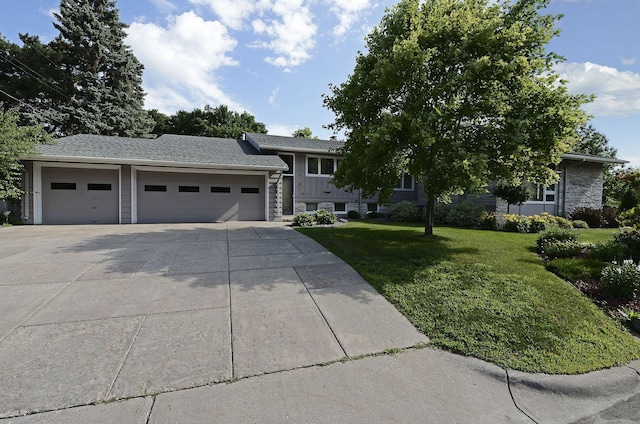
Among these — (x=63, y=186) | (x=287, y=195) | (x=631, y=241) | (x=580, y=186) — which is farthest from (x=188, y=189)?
(x=580, y=186)

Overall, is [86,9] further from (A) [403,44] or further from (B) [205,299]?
(B) [205,299]

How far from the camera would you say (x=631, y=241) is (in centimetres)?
576

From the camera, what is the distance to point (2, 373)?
2.39m

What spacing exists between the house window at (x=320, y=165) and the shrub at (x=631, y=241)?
452 inches

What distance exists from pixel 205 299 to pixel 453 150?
214 inches

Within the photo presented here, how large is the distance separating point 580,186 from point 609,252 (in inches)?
553

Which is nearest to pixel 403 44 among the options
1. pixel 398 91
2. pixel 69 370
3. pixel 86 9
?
pixel 398 91

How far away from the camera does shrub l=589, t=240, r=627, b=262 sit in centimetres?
546

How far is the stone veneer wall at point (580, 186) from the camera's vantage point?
15.7 metres

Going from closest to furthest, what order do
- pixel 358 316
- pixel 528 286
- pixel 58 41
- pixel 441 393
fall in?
pixel 441 393 → pixel 358 316 → pixel 528 286 → pixel 58 41

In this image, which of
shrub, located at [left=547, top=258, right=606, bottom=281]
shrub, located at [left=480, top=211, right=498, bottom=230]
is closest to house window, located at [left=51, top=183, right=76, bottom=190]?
shrub, located at [left=547, top=258, right=606, bottom=281]

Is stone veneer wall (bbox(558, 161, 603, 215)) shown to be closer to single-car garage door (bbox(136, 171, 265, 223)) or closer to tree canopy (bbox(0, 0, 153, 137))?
single-car garage door (bbox(136, 171, 265, 223))

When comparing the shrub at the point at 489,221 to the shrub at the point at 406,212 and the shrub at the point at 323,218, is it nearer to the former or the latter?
the shrub at the point at 406,212

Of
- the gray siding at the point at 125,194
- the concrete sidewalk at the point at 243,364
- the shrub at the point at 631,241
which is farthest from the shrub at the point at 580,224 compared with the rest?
the gray siding at the point at 125,194
